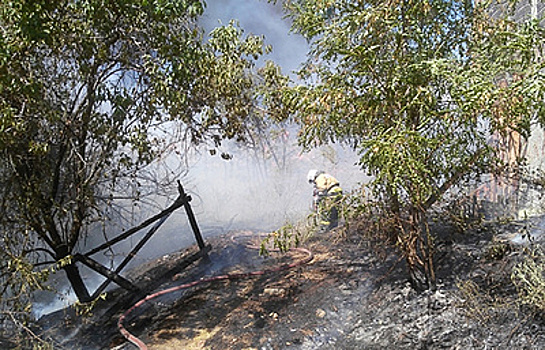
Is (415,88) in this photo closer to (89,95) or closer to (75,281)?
(89,95)

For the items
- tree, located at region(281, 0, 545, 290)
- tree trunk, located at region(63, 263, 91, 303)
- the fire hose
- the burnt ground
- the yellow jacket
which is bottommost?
the burnt ground

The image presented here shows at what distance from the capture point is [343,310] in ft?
14.2

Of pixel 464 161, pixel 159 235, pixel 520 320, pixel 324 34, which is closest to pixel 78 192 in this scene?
pixel 324 34

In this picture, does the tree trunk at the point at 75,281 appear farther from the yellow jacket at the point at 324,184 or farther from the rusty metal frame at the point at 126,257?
the yellow jacket at the point at 324,184

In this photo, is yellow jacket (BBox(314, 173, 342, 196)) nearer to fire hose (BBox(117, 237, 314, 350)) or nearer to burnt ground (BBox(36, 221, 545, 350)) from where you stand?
fire hose (BBox(117, 237, 314, 350))

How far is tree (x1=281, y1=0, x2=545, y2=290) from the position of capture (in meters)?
3.16

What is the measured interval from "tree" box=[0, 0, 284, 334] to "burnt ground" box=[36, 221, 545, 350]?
1.12m

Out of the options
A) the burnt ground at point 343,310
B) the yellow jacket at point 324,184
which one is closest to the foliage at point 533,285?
the burnt ground at point 343,310

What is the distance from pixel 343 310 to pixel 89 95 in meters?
3.90

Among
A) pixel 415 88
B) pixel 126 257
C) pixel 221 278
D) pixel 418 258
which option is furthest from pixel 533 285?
pixel 126 257

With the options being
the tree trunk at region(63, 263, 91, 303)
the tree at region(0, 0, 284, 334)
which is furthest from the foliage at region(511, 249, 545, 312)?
the tree trunk at region(63, 263, 91, 303)

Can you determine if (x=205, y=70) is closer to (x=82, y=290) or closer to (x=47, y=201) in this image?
(x=47, y=201)

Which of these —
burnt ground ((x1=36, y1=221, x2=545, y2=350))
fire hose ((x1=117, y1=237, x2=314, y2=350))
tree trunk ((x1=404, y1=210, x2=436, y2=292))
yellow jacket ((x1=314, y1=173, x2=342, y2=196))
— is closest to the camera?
burnt ground ((x1=36, y1=221, x2=545, y2=350))

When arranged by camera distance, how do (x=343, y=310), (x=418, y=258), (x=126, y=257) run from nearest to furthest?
(x=418, y=258)
(x=343, y=310)
(x=126, y=257)
